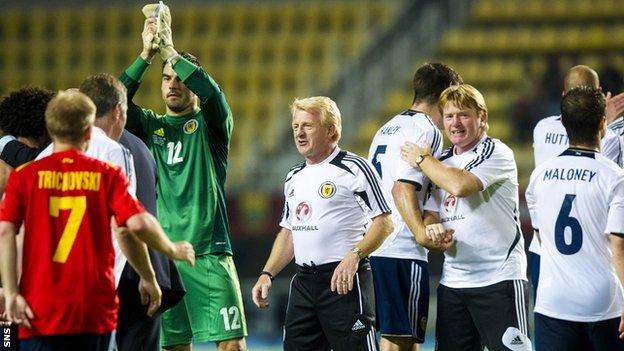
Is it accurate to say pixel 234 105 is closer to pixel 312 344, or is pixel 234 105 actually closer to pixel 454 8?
pixel 454 8

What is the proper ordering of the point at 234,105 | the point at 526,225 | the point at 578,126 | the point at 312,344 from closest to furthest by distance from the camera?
the point at 578,126
the point at 312,344
the point at 526,225
the point at 234,105

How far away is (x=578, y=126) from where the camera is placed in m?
6.12

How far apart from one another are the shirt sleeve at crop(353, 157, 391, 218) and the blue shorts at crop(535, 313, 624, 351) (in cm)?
110

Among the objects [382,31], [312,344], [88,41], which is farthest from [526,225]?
[88,41]

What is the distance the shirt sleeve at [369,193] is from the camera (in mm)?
6543

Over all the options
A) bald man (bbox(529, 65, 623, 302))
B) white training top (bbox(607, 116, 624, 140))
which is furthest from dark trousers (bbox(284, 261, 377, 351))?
white training top (bbox(607, 116, 624, 140))

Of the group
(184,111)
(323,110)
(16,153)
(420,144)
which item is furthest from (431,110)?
(16,153)

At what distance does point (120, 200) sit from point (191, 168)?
208 centimetres

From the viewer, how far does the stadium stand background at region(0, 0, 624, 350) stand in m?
17.0

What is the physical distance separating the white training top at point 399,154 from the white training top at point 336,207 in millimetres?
597

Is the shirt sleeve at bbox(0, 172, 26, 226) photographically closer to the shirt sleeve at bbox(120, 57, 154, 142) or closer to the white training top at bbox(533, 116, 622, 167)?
the shirt sleeve at bbox(120, 57, 154, 142)

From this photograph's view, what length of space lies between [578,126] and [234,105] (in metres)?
11.8

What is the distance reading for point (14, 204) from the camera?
5.15 meters

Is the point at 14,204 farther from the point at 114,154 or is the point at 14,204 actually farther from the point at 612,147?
the point at 612,147
